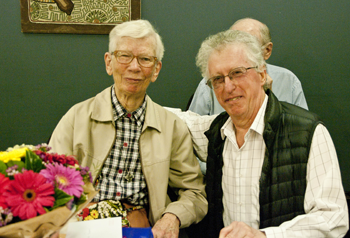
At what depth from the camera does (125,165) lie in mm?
1670

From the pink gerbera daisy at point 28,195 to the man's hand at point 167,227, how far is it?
75cm

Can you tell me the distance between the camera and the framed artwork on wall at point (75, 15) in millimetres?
2557

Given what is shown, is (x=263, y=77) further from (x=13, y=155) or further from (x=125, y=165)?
(x=13, y=155)

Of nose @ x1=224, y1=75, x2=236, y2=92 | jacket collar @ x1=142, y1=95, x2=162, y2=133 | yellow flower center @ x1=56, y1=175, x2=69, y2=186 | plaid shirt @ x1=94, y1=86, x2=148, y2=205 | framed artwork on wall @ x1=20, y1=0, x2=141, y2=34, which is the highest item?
framed artwork on wall @ x1=20, y1=0, x2=141, y2=34

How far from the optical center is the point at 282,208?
56.2 inches

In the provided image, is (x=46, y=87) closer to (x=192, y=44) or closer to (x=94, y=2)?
(x=94, y=2)

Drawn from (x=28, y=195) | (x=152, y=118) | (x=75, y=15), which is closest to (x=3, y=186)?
(x=28, y=195)

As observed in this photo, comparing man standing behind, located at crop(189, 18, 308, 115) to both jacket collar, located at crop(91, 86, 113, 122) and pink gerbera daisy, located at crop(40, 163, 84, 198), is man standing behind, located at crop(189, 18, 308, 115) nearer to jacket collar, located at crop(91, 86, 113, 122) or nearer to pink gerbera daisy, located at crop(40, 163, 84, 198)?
jacket collar, located at crop(91, 86, 113, 122)

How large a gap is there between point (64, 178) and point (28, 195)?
0.11m

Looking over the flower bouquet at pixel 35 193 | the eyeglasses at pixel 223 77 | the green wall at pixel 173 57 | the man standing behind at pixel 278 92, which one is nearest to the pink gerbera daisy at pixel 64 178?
the flower bouquet at pixel 35 193

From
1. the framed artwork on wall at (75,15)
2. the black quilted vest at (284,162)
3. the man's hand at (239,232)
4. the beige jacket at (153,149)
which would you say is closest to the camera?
the man's hand at (239,232)

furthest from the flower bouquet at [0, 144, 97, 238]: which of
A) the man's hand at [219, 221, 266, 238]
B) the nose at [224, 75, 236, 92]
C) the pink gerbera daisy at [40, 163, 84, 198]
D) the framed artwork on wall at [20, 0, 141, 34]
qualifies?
the framed artwork on wall at [20, 0, 141, 34]

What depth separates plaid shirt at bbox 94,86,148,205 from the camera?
162 cm

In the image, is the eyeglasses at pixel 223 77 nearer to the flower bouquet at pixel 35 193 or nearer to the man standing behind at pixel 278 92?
the flower bouquet at pixel 35 193
